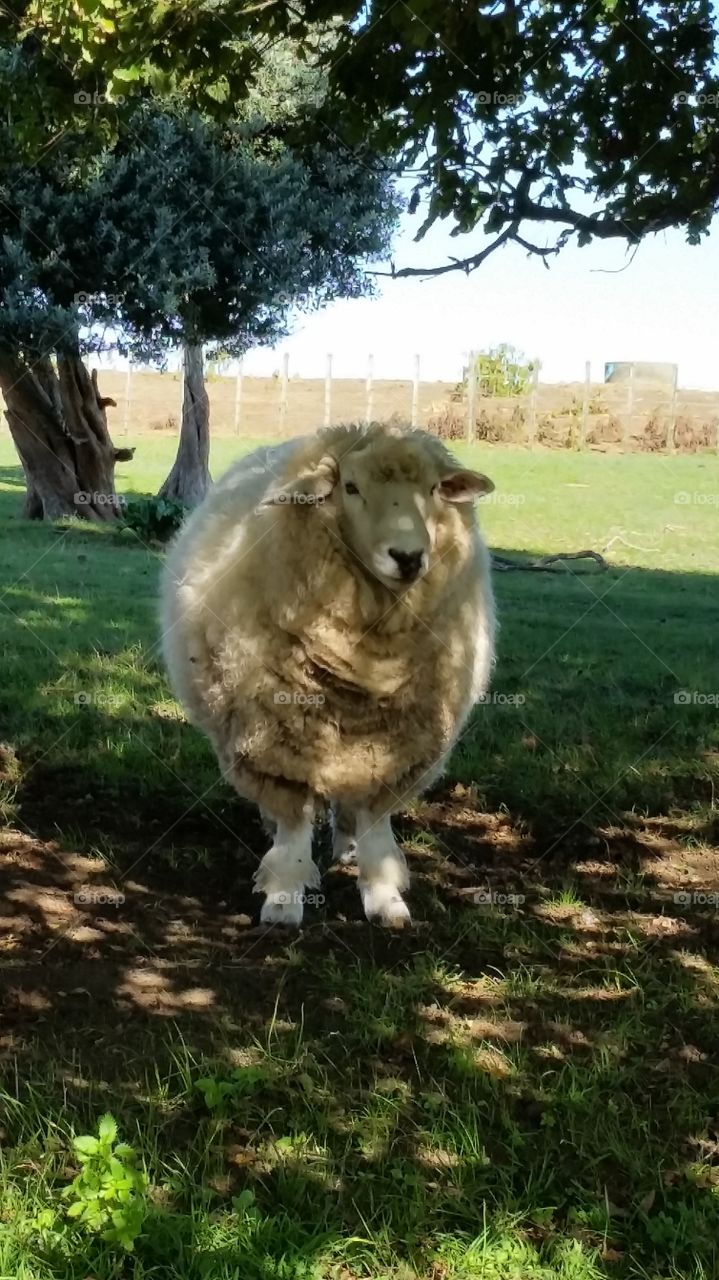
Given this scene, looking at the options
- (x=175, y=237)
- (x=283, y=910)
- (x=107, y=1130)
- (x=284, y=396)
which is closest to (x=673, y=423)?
(x=284, y=396)

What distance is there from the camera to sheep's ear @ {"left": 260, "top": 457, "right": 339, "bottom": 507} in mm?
4621

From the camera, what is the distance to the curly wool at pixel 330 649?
15.3ft

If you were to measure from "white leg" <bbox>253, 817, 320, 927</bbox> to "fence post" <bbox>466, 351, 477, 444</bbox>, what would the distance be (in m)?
17.7

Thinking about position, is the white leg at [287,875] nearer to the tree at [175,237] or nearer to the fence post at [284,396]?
the tree at [175,237]

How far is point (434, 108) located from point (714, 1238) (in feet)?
15.0

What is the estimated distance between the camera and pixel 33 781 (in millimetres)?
6055

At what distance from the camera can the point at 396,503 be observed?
14.5 feet

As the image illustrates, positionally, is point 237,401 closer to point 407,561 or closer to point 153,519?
point 153,519

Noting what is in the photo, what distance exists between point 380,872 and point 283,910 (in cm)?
41

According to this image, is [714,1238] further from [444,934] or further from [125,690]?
[125,690]

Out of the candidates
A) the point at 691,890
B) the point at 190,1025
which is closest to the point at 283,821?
the point at 190,1025

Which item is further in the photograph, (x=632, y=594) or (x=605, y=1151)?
(x=632, y=594)

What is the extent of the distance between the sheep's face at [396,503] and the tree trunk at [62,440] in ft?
43.8

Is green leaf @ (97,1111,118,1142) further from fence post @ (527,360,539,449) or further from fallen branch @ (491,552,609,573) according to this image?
fence post @ (527,360,539,449)
